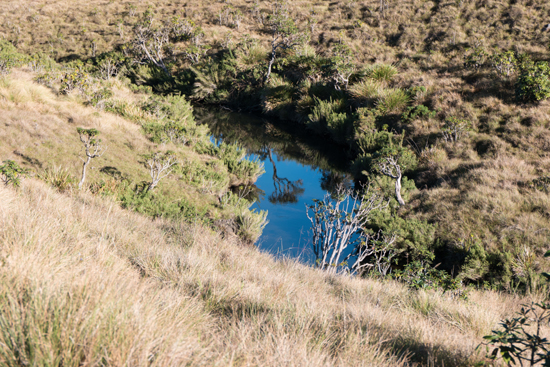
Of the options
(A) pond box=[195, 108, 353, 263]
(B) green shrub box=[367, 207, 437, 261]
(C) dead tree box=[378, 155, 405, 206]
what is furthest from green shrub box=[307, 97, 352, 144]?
(B) green shrub box=[367, 207, 437, 261]

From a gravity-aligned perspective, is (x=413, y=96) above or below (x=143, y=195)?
above

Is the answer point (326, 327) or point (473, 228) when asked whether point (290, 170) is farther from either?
point (326, 327)

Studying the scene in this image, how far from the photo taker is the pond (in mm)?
9125

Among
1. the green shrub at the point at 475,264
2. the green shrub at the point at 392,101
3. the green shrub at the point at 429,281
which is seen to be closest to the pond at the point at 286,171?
the green shrub at the point at 429,281

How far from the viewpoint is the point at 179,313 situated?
80.0 inches

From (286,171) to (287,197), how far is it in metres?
2.51

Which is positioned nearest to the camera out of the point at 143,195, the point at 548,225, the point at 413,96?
the point at 548,225

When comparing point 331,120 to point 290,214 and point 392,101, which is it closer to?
point 392,101

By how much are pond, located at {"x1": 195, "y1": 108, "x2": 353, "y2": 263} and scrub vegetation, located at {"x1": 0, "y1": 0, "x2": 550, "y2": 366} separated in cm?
29

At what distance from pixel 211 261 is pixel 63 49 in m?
36.9

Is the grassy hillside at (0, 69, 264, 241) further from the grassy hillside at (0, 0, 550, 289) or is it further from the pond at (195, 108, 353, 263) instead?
the grassy hillside at (0, 0, 550, 289)

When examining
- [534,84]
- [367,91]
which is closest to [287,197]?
[367,91]

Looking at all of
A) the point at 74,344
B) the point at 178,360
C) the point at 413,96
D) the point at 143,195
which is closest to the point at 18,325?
the point at 74,344

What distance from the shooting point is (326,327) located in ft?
8.32
